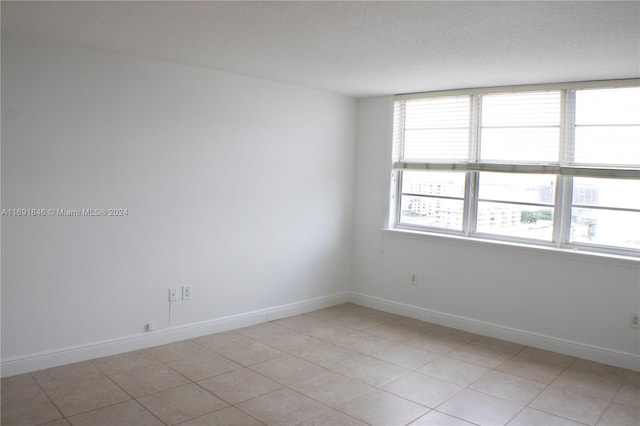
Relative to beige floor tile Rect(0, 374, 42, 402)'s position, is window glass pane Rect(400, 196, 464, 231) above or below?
above

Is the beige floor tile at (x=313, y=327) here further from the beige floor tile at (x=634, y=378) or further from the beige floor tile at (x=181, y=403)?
the beige floor tile at (x=634, y=378)

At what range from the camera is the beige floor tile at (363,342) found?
4449mm

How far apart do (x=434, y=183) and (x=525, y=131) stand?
1.09 metres

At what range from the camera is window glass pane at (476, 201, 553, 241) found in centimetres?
471

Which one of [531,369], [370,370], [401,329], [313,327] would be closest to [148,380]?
[370,370]

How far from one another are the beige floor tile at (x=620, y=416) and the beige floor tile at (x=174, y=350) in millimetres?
3050

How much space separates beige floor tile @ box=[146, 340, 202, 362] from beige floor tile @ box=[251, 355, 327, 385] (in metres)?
0.64

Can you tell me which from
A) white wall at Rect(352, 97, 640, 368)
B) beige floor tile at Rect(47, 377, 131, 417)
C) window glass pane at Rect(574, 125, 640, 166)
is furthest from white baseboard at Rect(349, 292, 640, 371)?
beige floor tile at Rect(47, 377, 131, 417)

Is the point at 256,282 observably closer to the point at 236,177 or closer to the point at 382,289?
the point at 236,177

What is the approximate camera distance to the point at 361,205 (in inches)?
235

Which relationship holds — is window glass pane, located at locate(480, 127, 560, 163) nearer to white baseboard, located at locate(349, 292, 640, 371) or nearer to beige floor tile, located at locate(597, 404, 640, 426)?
white baseboard, located at locate(349, 292, 640, 371)

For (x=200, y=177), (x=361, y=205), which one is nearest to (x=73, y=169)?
(x=200, y=177)

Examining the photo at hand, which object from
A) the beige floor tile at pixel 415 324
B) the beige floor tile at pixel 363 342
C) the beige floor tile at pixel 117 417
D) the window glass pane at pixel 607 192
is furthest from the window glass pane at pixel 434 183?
the beige floor tile at pixel 117 417

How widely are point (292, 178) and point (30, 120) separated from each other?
2.49m
